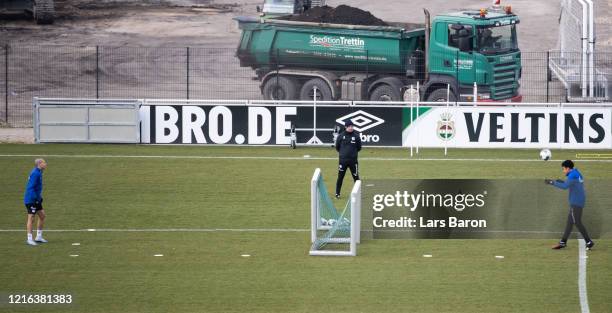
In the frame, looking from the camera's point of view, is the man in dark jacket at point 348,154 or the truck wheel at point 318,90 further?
the truck wheel at point 318,90

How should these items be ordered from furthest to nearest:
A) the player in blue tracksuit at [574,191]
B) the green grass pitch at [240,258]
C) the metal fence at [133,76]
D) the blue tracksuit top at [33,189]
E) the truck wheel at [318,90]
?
the metal fence at [133,76]
the truck wheel at [318,90]
the blue tracksuit top at [33,189]
the player in blue tracksuit at [574,191]
the green grass pitch at [240,258]

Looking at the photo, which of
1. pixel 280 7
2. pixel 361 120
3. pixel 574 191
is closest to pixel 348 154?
pixel 574 191

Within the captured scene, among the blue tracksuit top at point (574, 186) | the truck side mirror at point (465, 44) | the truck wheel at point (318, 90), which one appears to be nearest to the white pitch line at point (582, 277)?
the blue tracksuit top at point (574, 186)

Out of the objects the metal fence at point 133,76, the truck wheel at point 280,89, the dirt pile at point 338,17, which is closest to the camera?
the truck wheel at point 280,89

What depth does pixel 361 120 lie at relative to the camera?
31.1m

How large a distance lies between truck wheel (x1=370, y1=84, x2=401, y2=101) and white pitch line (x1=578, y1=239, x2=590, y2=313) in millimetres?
18047

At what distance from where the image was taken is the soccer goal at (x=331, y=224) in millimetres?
17219

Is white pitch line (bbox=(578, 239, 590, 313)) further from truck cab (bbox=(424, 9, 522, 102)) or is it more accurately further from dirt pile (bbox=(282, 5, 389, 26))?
dirt pile (bbox=(282, 5, 389, 26))

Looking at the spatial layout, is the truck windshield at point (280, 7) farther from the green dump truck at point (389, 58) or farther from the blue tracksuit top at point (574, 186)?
the blue tracksuit top at point (574, 186)

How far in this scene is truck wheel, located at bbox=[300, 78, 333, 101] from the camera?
37.1 m

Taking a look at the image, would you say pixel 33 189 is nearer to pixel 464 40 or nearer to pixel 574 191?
pixel 574 191

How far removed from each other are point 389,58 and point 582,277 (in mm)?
21472

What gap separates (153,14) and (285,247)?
126 ft

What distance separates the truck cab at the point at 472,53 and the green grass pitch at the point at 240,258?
968 cm
